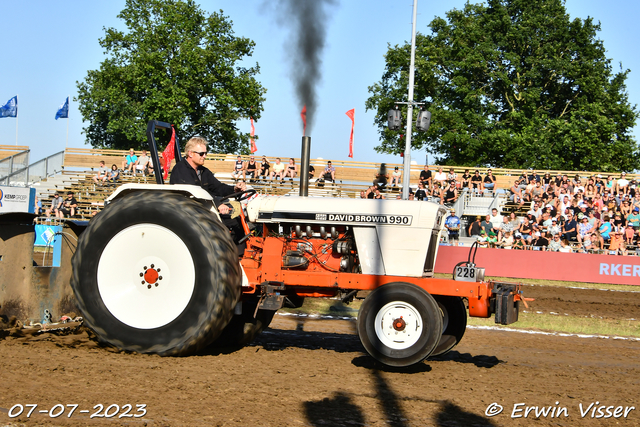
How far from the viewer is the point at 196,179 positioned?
231 inches

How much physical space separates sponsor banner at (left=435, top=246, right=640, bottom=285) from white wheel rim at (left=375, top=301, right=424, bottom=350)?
43.4 feet

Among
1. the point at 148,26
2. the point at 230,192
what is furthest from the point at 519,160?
the point at 230,192

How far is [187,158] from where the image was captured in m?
5.93

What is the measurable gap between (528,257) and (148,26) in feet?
98.5

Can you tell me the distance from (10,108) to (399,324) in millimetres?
30560

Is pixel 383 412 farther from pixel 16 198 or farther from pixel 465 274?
pixel 16 198

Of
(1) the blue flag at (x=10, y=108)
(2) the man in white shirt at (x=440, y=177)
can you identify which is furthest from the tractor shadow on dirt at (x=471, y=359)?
(1) the blue flag at (x=10, y=108)

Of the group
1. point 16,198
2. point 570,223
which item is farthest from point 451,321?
point 16,198

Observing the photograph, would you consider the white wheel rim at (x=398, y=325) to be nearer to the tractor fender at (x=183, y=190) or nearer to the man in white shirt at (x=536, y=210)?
the tractor fender at (x=183, y=190)

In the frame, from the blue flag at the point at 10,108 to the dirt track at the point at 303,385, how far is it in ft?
92.9

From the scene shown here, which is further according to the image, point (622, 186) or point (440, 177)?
point (440, 177)

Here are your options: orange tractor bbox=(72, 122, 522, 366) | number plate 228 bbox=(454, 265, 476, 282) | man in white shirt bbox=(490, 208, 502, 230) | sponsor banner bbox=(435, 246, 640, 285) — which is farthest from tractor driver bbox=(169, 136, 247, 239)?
man in white shirt bbox=(490, 208, 502, 230)

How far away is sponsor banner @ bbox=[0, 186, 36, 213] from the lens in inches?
701

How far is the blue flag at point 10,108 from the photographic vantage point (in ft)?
100
